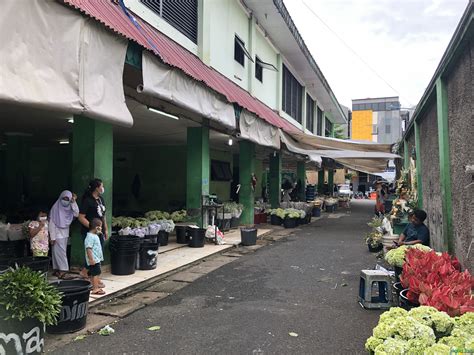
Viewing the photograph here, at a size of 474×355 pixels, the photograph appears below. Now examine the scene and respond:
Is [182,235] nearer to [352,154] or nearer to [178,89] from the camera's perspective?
[178,89]

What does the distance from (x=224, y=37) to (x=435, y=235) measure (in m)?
9.06

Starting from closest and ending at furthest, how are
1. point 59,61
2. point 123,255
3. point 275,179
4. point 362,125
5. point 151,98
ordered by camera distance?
1. point 59,61
2. point 123,255
3. point 151,98
4. point 275,179
5. point 362,125

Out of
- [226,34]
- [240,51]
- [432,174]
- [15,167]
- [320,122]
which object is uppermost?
[226,34]

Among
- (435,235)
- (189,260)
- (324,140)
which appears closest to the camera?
(435,235)

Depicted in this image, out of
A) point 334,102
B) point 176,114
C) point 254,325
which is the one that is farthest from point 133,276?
point 334,102

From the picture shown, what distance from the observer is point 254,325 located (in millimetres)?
5020

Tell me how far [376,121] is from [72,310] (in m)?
66.7

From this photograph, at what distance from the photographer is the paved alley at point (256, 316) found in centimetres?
438

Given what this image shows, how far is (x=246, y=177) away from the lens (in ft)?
48.0

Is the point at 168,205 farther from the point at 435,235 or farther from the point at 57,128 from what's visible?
the point at 435,235

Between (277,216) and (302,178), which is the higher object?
(302,178)

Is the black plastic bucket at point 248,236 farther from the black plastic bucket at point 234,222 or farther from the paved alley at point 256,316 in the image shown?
the black plastic bucket at point 234,222

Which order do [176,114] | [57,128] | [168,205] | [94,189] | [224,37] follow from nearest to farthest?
[94,189]
[176,114]
[57,128]
[224,37]
[168,205]

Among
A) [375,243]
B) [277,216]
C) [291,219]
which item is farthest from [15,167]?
[375,243]
